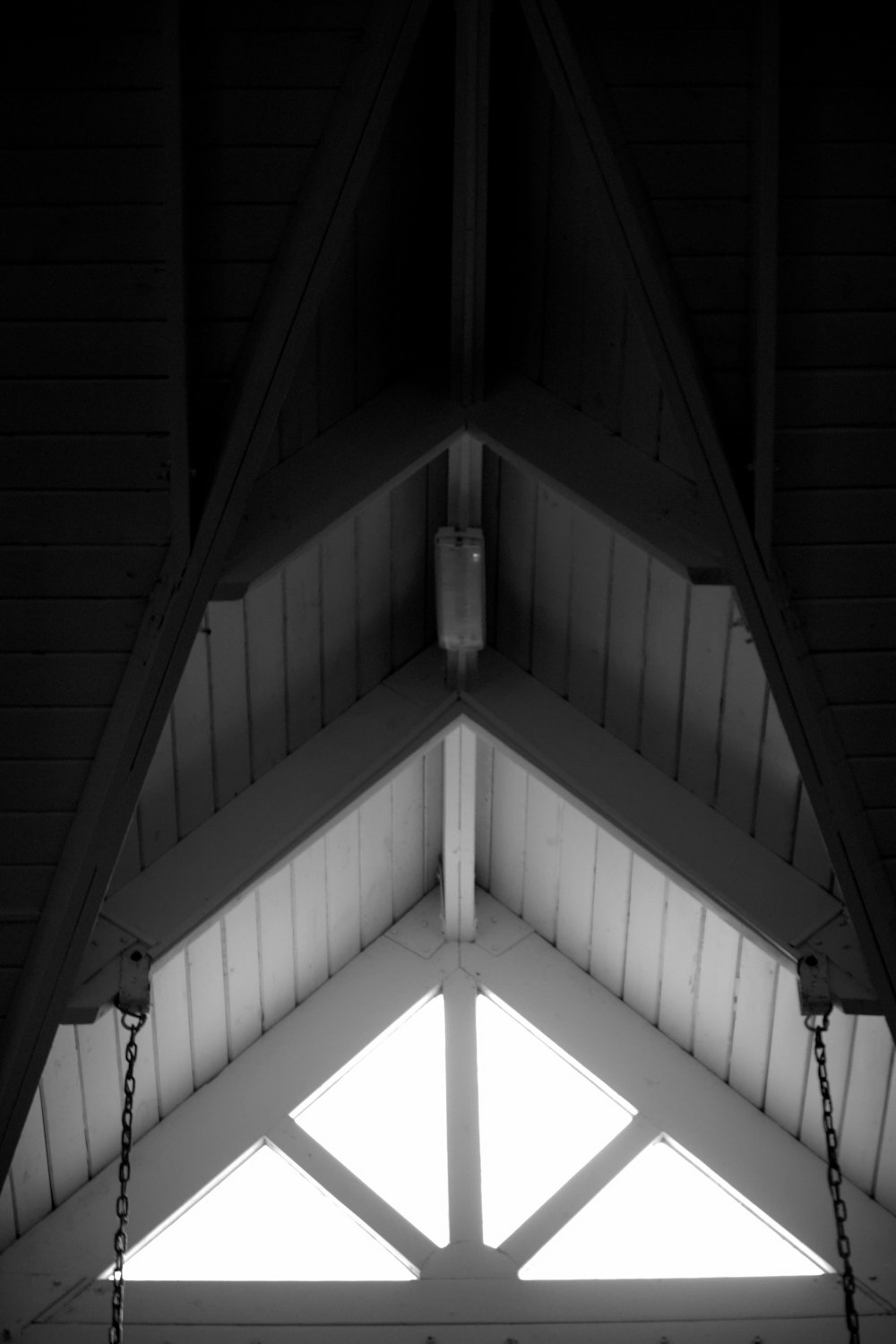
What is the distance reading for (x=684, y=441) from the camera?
2971 millimetres

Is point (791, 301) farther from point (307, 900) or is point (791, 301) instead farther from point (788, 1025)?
point (307, 900)

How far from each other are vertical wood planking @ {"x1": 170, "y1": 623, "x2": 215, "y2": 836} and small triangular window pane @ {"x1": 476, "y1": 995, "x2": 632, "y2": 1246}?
1.69 metres

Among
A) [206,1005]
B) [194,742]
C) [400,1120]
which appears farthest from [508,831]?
[194,742]

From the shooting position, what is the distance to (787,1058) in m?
4.72

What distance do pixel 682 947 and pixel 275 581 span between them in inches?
79.7

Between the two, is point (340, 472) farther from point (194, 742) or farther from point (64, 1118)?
point (64, 1118)

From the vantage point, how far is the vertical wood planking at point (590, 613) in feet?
13.4

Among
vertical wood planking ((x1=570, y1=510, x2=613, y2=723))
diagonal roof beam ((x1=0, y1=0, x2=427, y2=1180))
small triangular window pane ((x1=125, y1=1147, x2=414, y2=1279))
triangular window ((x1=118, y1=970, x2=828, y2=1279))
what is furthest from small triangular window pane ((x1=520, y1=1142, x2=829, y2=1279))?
diagonal roof beam ((x1=0, y1=0, x2=427, y2=1180))

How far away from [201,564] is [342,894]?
244 centimetres

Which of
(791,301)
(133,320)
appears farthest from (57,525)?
(791,301)

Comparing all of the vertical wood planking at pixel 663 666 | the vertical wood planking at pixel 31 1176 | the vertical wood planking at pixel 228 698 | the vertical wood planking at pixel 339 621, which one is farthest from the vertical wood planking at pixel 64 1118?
the vertical wood planking at pixel 663 666

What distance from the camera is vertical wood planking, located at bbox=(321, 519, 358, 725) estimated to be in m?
4.10

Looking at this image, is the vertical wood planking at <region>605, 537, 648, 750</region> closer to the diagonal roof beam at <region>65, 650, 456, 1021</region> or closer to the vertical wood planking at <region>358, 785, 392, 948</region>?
the diagonal roof beam at <region>65, 650, 456, 1021</region>

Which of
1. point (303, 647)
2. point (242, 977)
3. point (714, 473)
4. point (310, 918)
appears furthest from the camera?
point (310, 918)
